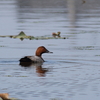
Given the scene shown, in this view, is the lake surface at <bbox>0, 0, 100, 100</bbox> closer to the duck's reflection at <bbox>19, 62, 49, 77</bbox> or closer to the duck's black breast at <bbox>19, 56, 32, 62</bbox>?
the duck's reflection at <bbox>19, 62, 49, 77</bbox>

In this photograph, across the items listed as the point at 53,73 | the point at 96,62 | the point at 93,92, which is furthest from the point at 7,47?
the point at 93,92

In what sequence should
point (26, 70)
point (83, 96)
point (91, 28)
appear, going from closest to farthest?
1. point (83, 96)
2. point (26, 70)
3. point (91, 28)

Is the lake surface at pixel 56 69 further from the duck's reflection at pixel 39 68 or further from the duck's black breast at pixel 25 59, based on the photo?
the duck's black breast at pixel 25 59

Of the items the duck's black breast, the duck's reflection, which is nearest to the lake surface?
the duck's reflection

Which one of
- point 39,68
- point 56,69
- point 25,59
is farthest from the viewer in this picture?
point 25,59

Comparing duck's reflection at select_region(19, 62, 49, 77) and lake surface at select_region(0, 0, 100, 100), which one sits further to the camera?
duck's reflection at select_region(19, 62, 49, 77)

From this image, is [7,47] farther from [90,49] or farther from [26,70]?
[26,70]

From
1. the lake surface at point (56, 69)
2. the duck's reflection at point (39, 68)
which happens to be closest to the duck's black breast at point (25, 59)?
the duck's reflection at point (39, 68)

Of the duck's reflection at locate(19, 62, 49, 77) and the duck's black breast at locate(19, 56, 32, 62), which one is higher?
the duck's black breast at locate(19, 56, 32, 62)

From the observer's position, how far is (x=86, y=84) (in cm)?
1334

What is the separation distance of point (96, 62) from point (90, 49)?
3629 millimetres

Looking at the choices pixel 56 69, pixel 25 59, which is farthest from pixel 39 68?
pixel 25 59

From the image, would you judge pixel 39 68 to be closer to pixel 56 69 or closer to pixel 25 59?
pixel 56 69

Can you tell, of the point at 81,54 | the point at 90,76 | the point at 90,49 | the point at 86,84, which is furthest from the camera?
the point at 90,49
